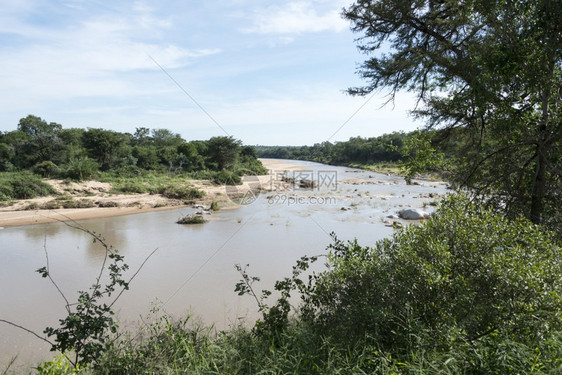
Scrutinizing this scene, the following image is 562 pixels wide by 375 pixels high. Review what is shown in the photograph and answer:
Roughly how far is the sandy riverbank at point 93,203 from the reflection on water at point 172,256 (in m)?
1.30

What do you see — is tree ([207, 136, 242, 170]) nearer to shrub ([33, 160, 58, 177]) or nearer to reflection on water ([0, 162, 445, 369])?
shrub ([33, 160, 58, 177])

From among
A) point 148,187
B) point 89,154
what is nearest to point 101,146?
point 89,154

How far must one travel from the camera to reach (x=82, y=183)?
75.2ft

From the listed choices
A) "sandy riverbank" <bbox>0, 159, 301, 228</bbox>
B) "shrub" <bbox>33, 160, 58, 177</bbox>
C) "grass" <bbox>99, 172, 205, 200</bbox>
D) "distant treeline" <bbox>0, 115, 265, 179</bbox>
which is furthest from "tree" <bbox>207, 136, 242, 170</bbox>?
"shrub" <bbox>33, 160, 58, 177</bbox>

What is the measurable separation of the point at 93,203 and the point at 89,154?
426 inches

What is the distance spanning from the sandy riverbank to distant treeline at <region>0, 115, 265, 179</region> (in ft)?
7.45

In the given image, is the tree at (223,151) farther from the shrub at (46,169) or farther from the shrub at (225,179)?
the shrub at (46,169)

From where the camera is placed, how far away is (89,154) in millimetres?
28469

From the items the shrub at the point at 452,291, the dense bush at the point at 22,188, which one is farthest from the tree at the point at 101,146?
the shrub at the point at 452,291

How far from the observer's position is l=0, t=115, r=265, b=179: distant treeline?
81.9 ft

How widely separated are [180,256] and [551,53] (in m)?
10.3

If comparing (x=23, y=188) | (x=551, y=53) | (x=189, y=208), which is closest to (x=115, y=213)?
(x=189, y=208)

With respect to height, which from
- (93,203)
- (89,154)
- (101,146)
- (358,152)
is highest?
(358,152)

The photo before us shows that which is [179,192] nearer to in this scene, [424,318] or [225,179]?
[225,179]
